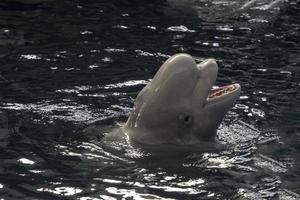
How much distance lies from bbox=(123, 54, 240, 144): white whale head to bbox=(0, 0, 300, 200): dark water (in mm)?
322

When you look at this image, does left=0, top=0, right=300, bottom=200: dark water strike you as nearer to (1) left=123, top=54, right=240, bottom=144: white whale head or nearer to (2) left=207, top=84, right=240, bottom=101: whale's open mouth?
(1) left=123, top=54, right=240, bottom=144: white whale head

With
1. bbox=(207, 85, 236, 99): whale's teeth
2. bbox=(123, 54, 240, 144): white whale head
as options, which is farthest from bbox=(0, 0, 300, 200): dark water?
bbox=(207, 85, 236, 99): whale's teeth

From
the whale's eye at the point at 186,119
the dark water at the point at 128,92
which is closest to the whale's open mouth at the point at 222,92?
the whale's eye at the point at 186,119

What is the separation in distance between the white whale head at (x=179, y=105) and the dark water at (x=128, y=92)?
12.7 inches

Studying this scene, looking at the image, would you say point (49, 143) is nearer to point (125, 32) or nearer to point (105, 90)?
point (105, 90)

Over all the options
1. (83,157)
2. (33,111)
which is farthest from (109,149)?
(33,111)

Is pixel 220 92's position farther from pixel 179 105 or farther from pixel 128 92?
pixel 128 92

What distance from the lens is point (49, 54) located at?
34.2 ft

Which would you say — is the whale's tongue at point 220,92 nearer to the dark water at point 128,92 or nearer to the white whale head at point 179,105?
the white whale head at point 179,105

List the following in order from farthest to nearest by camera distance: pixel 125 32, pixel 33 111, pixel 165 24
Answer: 1. pixel 165 24
2. pixel 125 32
3. pixel 33 111

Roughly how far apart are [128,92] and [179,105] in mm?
2253

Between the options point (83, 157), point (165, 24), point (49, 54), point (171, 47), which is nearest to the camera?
point (83, 157)

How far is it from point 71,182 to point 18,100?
254 cm

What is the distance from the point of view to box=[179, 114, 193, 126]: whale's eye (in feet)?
22.2
